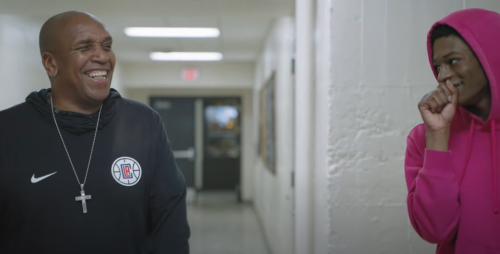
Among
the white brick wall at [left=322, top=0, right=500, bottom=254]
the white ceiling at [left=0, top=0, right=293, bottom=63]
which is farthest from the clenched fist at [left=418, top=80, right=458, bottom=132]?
the white ceiling at [left=0, top=0, right=293, bottom=63]

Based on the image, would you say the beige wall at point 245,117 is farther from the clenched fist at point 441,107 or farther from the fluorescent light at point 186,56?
the clenched fist at point 441,107

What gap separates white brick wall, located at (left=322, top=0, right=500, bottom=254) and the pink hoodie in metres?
0.77

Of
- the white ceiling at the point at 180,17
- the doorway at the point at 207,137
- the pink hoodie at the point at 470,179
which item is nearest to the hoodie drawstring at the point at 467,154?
the pink hoodie at the point at 470,179

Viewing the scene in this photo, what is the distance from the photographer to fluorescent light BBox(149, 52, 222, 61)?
649 cm

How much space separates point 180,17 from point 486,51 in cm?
249

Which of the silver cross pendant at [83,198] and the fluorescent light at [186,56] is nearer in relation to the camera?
the silver cross pendant at [83,198]

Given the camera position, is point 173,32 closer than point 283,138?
No

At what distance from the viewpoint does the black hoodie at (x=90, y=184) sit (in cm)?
128

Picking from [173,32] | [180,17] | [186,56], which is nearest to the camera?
[180,17]

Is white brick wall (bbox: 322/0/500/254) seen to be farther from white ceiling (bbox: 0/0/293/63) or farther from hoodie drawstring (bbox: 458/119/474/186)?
white ceiling (bbox: 0/0/293/63)

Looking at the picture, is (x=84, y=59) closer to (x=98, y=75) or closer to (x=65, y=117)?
(x=98, y=75)

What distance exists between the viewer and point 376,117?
1979mm

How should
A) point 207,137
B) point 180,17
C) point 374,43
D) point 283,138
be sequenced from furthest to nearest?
point 207,137
point 283,138
point 180,17
point 374,43

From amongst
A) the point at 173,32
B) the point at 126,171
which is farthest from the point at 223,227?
the point at 126,171
